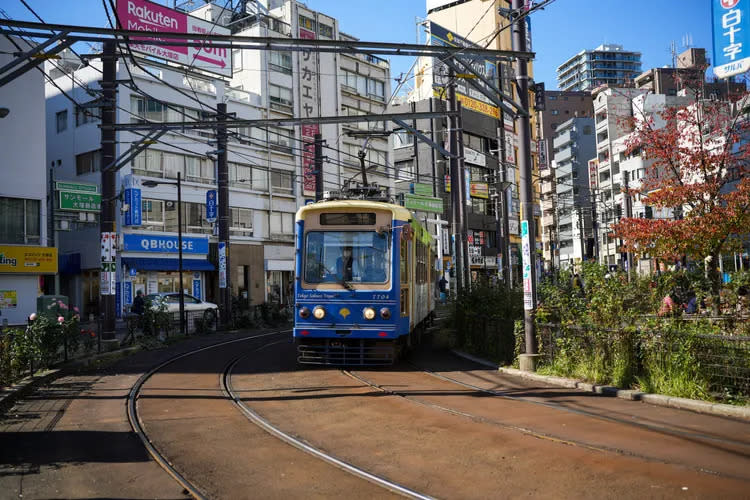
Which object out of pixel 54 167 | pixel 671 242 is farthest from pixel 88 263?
pixel 671 242

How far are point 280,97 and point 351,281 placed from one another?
36.6m

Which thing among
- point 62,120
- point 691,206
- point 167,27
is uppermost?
point 167,27

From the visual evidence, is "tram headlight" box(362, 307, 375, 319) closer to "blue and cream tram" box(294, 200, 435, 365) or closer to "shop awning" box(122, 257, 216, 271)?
"blue and cream tram" box(294, 200, 435, 365)

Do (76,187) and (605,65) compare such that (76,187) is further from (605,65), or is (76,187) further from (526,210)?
(605,65)

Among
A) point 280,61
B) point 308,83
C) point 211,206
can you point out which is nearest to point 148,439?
point 211,206

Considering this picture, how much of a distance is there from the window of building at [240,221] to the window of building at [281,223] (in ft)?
6.55

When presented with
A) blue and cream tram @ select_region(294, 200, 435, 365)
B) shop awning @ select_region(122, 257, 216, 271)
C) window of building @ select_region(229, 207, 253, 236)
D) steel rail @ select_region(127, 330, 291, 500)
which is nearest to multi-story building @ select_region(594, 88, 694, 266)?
window of building @ select_region(229, 207, 253, 236)

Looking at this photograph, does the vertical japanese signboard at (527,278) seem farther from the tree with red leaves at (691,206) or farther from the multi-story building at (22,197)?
the multi-story building at (22,197)

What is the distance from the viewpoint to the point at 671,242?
596 inches

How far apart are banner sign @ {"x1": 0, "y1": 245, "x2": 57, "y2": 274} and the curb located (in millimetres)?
23356

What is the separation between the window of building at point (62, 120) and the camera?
41.4 m

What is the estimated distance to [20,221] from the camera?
29000mm

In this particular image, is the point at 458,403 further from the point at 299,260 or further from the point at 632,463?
the point at 299,260

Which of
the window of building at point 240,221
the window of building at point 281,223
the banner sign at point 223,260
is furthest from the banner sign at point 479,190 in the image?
the banner sign at point 223,260
